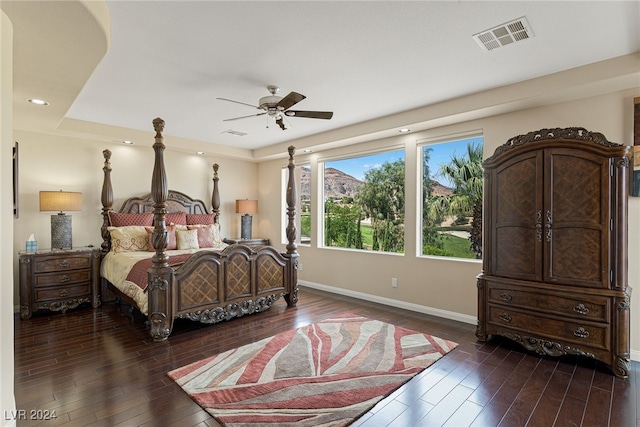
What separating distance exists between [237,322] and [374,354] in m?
1.85

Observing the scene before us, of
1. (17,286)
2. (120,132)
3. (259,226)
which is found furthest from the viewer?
(259,226)

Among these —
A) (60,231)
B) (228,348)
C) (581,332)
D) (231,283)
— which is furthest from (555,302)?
(60,231)

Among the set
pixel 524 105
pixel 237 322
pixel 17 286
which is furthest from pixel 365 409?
pixel 17 286

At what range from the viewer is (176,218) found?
5664 millimetres

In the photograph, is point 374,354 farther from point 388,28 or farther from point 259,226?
point 259,226

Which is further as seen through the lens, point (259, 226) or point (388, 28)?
point (259, 226)

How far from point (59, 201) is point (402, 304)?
4921mm

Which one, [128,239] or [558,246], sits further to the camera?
[128,239]

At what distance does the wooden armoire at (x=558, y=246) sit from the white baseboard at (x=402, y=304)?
65 centimetres

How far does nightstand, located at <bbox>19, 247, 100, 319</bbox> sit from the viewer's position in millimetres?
4219

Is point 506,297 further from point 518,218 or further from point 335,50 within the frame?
point 335,50

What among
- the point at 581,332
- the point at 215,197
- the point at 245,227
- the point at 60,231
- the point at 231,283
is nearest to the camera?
the point at 581,332

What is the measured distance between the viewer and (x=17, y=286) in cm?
450

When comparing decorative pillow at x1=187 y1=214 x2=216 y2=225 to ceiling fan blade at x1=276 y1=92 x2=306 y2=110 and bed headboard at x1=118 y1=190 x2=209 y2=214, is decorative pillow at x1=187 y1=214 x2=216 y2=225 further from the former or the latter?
ceiling fan blade at x1=276 y1=92 x2=306 y2=110
